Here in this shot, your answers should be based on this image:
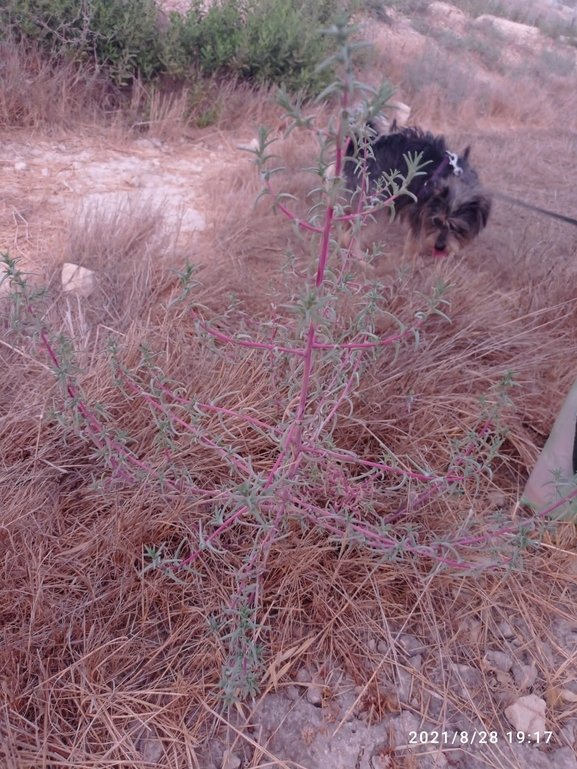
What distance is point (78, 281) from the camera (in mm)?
2506

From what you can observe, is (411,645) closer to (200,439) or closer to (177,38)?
(200,439)

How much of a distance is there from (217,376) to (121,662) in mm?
1036

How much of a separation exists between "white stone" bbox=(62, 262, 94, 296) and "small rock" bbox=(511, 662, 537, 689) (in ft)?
7.54

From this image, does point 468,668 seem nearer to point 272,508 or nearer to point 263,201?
point 272,508

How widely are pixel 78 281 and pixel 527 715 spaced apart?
244 centimetres

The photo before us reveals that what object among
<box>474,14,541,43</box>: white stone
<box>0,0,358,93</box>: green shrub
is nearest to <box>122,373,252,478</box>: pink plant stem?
<box>0,0,358,93</box>: green shrub

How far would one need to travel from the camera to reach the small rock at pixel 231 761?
125 centimetres

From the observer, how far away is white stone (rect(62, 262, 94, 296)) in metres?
2.50

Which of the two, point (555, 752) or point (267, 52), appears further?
point (267, 52)

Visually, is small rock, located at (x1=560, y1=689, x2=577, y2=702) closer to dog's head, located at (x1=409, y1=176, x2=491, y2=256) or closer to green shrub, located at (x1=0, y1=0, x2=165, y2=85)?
dog's head, located at (x1=409, y1=176, x2=491, y2=256)

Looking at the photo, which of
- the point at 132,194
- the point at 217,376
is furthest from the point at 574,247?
the point at 132,194

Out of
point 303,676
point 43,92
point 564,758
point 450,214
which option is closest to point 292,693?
point 303,676

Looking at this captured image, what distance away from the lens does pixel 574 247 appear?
328 centimetres

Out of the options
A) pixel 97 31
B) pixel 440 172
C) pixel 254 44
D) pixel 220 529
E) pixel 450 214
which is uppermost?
pixel 254 44
